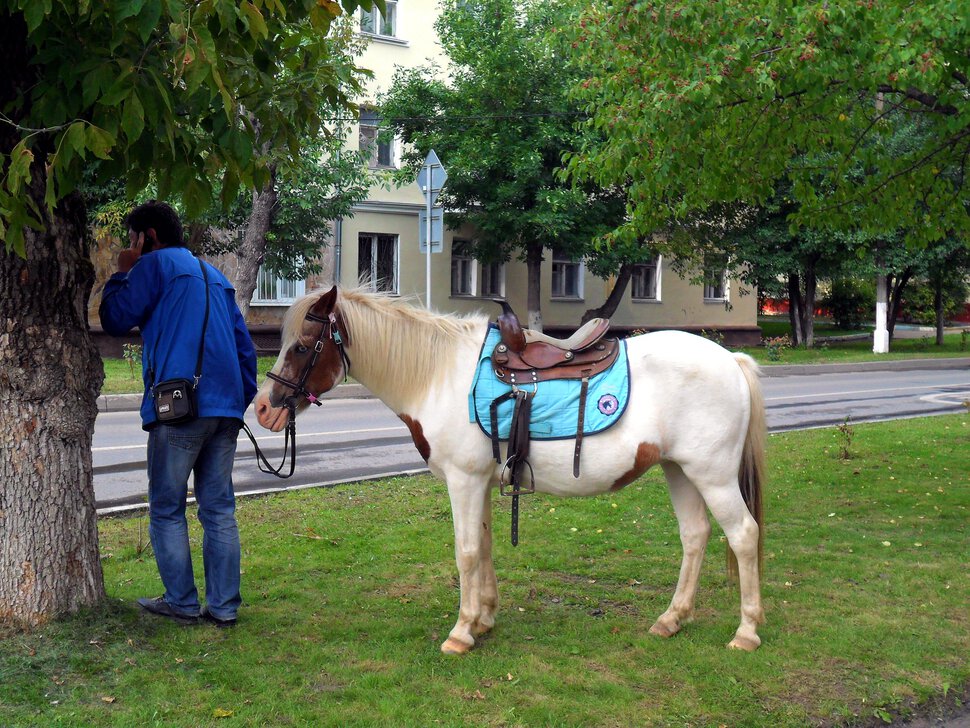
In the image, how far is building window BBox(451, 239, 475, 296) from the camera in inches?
1148

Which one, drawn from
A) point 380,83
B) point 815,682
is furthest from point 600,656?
point 380,83

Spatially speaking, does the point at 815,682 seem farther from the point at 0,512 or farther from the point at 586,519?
the point at 0,512

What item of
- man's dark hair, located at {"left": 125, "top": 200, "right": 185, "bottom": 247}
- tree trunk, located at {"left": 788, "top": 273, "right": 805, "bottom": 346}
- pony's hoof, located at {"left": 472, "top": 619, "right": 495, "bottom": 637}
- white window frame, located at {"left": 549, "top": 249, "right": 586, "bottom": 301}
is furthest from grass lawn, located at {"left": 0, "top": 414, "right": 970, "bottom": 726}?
tree trunk, located at {"left": 788, "top": 273, "right": 805, "bottom": 346}

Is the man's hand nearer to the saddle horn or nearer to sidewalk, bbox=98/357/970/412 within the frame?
the saddle horn

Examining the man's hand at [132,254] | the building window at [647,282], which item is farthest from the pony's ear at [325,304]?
the building window at [647,282]

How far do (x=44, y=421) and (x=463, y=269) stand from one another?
84.3 feet

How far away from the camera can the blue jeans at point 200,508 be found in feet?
15.0

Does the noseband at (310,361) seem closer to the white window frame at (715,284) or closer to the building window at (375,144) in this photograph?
the building window at (375,144)

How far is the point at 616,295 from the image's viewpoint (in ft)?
98.8

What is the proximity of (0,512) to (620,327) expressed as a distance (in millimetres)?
29590

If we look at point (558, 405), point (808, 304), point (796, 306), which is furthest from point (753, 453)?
point (796, 306)

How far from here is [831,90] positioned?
7461 millimetres

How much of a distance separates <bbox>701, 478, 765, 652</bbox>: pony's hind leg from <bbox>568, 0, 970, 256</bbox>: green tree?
11.2 feet

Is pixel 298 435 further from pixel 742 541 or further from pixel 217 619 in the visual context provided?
pixel 742 541
